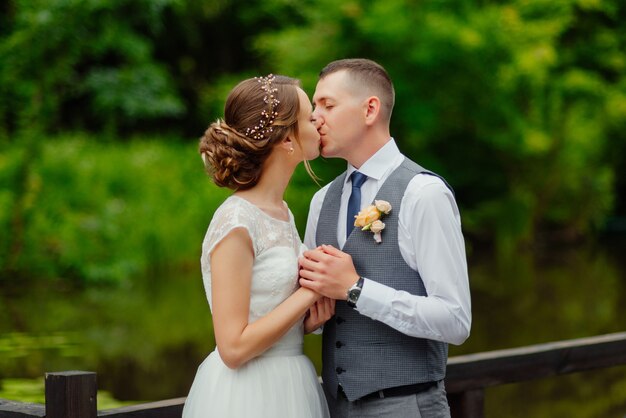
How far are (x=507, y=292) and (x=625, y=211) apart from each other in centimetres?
1904

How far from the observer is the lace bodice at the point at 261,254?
8.77ft

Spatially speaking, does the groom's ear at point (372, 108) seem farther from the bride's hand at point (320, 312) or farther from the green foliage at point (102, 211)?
the green foliage at point (102, 211)

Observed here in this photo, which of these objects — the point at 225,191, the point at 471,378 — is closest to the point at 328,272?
the point at 471,378

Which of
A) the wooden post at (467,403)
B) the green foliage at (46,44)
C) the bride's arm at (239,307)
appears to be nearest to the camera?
the bride's arm at (239,307)

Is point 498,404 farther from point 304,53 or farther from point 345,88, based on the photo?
point 304,53

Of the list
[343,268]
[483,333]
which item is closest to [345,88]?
[343,268]

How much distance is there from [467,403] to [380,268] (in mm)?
1458

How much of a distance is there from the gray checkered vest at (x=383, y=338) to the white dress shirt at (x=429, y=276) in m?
0.03

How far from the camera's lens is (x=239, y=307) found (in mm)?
2611

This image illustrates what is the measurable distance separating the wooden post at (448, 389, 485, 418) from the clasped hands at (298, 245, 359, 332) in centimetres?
147

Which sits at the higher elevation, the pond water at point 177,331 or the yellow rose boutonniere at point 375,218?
the yellow rose boutonniere at point 375,218

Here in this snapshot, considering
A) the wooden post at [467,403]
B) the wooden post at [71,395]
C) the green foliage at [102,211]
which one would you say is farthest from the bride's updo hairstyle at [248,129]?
the green foliage at [102,211]

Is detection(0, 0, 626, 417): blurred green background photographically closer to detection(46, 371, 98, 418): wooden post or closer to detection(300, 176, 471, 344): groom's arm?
detection(46, 371, 98, 418): wooden post

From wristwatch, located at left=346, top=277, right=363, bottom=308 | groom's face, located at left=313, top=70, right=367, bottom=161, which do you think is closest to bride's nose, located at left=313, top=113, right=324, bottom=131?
groom's face, located at left=313, top=70, right=367, bottom=161
